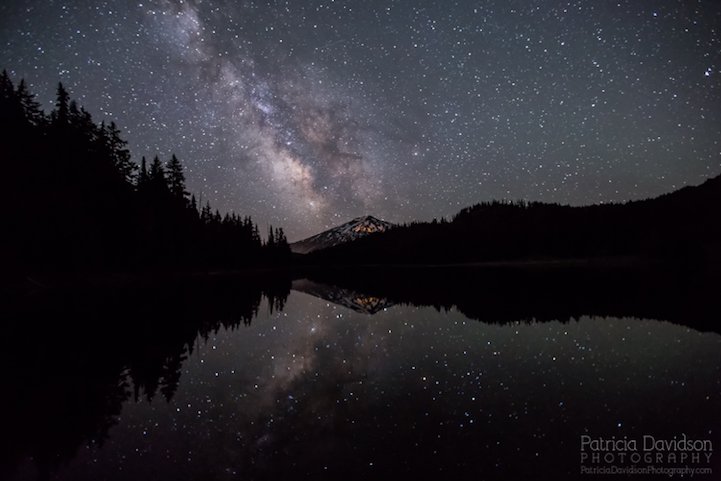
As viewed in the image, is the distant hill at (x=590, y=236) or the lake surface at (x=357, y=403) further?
the distant hill at (x=590, y=236)

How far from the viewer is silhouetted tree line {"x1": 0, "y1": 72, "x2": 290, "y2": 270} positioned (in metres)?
40.7

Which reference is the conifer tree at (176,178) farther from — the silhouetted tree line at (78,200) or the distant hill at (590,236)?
the distant hill at (590,236)

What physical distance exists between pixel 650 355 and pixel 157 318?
23854 millimetres

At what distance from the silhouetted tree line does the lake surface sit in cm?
3291

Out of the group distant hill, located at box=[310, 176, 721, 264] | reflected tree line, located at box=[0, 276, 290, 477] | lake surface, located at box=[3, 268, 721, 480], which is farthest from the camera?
distant hill, located at box=[310, 176, 721, 264]

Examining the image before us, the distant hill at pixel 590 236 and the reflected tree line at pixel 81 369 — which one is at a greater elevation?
the distant hill at pixel 590 236

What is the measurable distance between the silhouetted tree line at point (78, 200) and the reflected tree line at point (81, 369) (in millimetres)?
21675

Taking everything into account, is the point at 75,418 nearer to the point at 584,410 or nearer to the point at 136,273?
the point at 584,410

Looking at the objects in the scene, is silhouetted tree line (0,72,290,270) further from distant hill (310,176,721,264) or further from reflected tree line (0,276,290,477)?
distant hill (310,176,721,264)

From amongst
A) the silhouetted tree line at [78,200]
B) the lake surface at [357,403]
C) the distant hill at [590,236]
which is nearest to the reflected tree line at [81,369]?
the lake surface at [357,403]

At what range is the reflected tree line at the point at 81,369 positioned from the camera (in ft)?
23.9

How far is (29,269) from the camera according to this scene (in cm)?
3884

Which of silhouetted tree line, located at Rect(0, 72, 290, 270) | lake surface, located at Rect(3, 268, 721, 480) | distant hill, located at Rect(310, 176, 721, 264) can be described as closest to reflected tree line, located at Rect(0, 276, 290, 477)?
lake surface, located at Rect(3, 268, 721, 480)

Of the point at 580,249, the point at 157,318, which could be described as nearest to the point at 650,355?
the point at 157,318
